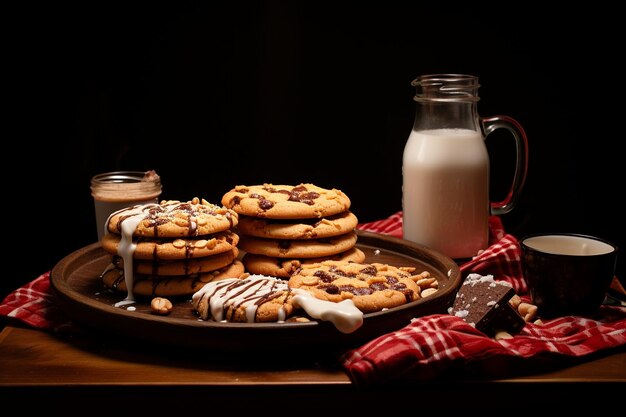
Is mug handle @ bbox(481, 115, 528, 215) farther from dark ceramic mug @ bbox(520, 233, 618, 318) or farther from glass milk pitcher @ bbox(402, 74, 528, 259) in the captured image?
dark ceramic mug @ bbox(520, 233, 618, 318)

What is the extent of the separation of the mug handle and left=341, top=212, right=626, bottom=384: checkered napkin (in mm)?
524

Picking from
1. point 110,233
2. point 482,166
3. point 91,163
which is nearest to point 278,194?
point 110,233

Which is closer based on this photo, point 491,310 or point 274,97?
point 491,310

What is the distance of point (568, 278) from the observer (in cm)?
166

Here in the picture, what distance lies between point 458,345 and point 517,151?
2.92ft

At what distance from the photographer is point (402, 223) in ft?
7.49

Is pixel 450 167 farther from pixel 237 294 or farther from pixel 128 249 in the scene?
pixel 128 249

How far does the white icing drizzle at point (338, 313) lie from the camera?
141 cm

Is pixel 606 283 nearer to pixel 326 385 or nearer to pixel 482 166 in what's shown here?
pixel 482 166

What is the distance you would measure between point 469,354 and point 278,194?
0.74 m

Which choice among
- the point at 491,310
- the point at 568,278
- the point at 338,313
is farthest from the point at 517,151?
the point at 338,313

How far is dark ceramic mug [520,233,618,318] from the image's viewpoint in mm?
1647

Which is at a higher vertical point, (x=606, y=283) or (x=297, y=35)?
(x=297, y=35)

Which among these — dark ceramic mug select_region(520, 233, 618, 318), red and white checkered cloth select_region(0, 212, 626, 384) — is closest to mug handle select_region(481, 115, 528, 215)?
dark ceramic mug select_region(520, 233, 618, 318)
